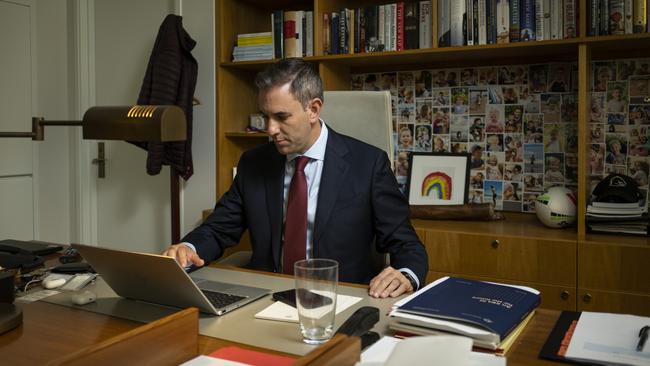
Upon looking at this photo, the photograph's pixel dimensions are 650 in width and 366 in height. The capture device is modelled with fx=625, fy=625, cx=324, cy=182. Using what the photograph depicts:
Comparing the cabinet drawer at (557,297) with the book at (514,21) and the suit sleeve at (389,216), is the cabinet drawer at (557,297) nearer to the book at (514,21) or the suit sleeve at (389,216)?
the suit sleeve at (389,216)

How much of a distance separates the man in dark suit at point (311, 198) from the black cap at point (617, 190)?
3.37ft

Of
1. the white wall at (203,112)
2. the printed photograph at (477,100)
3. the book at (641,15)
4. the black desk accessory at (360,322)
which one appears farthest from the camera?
the white wall at (203,112)

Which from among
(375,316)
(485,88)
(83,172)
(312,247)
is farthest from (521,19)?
(83,172)

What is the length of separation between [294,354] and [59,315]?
22.3 inches

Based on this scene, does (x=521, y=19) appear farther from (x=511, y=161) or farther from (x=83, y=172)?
Answer: (x=83, y=172)

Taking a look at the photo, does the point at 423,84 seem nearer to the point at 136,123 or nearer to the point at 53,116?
the point at 136,123

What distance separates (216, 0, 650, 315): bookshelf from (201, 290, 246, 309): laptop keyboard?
4.41 feet

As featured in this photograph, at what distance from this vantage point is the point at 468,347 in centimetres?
81

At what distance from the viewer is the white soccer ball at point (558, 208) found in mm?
2551

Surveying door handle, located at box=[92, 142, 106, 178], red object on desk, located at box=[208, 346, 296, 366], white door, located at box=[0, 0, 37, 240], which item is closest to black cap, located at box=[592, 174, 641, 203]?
red object on desk, located at box=[208, 346, 296, 366]

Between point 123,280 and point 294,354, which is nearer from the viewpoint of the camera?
point 294,354

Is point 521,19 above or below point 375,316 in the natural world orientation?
above

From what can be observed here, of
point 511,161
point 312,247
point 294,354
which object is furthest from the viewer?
point 511,161

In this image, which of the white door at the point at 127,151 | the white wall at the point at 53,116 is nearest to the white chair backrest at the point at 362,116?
the white door at the point at 127,151
